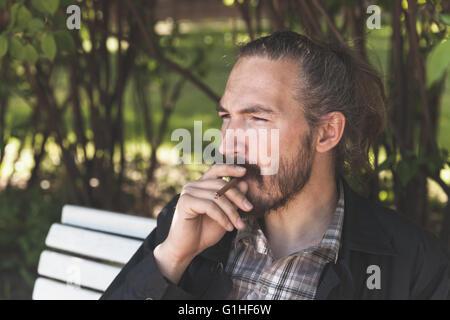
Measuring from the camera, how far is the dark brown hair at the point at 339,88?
7.22ft

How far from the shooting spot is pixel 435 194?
5977 mm

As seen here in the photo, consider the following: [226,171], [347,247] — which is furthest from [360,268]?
[226,171]

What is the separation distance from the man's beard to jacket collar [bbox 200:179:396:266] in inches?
7.3

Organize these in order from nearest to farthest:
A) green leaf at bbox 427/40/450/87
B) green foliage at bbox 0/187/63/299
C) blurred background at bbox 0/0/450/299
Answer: green leaf at bbox 427/40/450/87 < blurred background at bbox 0/0/450/299 < green foliage at bbox 0/187/63/299

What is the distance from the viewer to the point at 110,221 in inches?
112

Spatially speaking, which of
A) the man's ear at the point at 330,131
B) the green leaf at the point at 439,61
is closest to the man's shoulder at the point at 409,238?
the man's ear at the point at 330,131

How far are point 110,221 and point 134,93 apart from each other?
A: 3.25m

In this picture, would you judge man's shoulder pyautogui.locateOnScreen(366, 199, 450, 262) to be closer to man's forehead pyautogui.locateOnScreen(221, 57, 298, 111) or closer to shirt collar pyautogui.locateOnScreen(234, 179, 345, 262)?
shirt collar pyautogui.locateOnScreen(234, 179, 345, 262)

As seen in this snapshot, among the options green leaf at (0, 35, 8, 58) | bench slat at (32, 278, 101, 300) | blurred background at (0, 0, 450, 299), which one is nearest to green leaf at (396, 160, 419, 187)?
blurred background at (0, 0, 450, 299)

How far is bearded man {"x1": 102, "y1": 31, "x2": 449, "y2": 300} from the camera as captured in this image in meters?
1.99

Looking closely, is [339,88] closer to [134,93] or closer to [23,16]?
[23,16]

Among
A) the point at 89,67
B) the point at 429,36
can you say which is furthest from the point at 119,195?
the point at 429,36

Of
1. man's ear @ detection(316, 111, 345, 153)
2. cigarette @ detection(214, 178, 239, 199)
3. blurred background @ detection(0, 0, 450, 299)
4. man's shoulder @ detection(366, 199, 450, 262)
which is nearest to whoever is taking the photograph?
cigarette @ detection(214, 178, 239, 199)
